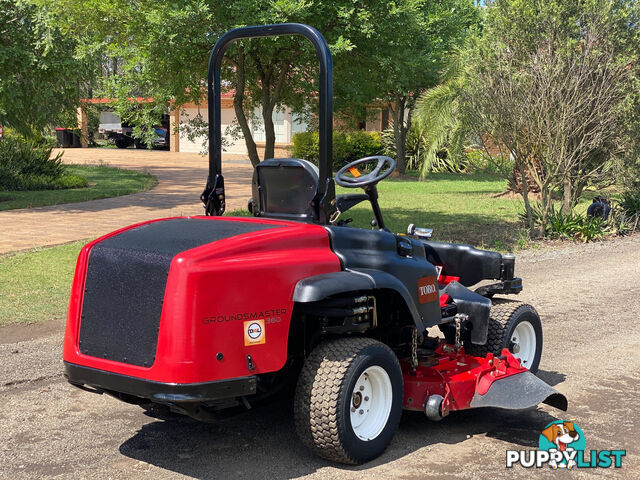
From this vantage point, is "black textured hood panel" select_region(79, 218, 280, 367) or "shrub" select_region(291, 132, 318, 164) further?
"shrub" select_region(291, 132, 318, 164)

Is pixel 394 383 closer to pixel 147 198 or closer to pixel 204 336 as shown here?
pixel 204 336

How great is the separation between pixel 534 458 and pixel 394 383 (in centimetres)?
94

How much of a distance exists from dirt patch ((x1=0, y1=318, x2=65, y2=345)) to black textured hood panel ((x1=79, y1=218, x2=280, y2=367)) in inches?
130

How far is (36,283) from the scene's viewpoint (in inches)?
377

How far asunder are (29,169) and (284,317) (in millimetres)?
19345

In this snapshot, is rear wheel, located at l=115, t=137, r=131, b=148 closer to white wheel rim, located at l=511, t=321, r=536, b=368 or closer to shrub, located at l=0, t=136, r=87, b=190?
shrub, located at l=0, t=136, r=87, b=190

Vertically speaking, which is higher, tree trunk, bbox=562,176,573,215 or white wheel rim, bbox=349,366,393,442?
tree trunk, bbox=562,176,573,215

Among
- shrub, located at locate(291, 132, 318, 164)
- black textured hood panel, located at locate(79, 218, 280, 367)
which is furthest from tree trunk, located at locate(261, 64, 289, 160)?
shrub, located at locate(291, 132, 318, 164)

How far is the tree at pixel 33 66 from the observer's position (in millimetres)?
16594

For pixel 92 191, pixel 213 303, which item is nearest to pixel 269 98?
pixel 92 191

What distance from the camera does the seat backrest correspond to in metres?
4.65

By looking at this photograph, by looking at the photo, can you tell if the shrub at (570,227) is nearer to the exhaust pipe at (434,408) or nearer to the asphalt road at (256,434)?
the asphalt road at (256,434)

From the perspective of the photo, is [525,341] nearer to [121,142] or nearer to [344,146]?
[344,146]

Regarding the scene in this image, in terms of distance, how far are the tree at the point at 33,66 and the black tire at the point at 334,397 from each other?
1347cm
